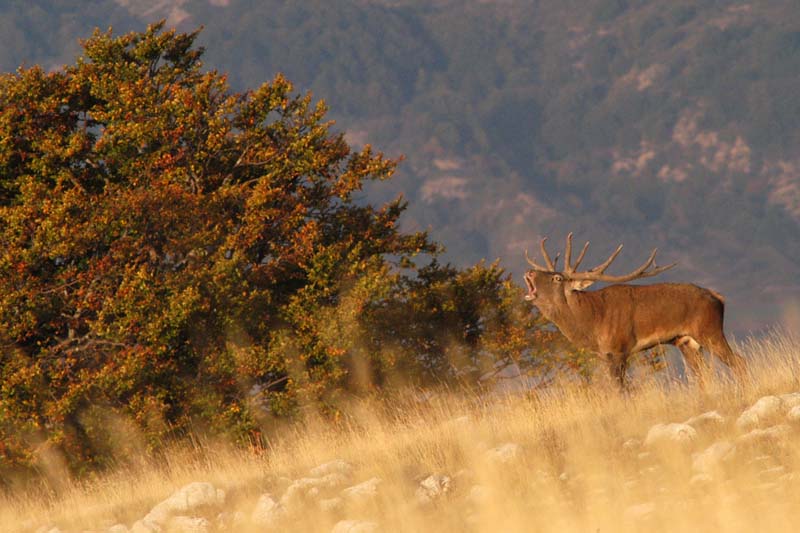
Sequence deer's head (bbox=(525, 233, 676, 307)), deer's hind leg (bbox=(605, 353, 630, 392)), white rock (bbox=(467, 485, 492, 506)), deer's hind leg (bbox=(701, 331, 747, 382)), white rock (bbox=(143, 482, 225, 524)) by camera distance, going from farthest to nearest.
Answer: deer's head (bbox=(525, 233, 676, 307))
deer's hind leg (bbox=(605, 353, 630, 392))
deer's hind leg (bbox=(701, 331, 747, 382))
white rock (bbox=(143, 482, 225, 524))
white rock (bbox=(467, 485, 492, 506))

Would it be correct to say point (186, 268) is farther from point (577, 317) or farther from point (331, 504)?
point (331, 504)

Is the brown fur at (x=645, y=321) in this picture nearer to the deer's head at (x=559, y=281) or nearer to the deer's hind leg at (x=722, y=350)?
the deer's hind leg at (x=722, y=350)

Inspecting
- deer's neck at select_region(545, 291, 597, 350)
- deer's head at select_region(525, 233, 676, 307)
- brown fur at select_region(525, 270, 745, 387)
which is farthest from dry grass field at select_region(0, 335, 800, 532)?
deer's head at select_region(525, 233, 676, 307)

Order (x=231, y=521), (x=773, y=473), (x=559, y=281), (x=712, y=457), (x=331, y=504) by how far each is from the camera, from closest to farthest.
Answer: (x=773, y=473) → (x=712, y=457) → (x=331, y=504) → (x=231, y=521) → (x=559, y=281)

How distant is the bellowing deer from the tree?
16.6 feet

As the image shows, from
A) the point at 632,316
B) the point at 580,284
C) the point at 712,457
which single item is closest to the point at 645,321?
the point at 632,316

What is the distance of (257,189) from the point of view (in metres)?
23.9

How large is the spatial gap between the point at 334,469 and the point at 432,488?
2.06 metres

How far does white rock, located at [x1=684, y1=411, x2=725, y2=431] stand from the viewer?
1297 cm

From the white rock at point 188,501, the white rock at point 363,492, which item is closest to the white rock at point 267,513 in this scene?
the white rock at point 363,492

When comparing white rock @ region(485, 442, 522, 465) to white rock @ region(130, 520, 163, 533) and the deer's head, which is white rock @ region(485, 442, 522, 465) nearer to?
white rock @ region(130, 520, 163, 533)

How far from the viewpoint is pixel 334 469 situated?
14.3 m

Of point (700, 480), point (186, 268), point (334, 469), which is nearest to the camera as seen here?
point (700, 480)

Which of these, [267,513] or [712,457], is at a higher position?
[267,513]
